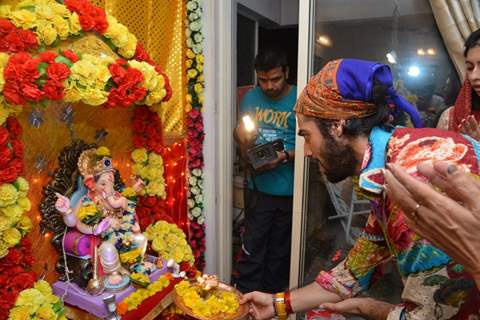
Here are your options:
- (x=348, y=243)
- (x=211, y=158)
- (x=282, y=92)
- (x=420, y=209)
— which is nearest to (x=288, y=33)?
(x=282, y=92)

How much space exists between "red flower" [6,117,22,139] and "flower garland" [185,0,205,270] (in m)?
1.41

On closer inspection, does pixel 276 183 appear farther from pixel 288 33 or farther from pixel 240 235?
pixel 288 33

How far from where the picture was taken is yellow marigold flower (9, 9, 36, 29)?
5.02 feet

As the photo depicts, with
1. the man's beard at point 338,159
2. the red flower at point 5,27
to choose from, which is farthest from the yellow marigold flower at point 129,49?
the man's beard at point 338,159

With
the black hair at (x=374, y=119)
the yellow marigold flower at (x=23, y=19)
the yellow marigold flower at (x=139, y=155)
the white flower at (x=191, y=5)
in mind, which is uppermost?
the white flower at (x=191, y=5)

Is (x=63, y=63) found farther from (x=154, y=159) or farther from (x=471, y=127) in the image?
(x=471, y=127)

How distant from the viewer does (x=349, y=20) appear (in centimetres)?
253

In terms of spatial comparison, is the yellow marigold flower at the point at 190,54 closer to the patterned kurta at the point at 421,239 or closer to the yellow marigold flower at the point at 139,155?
the yellow marigold flower at the point at 139,155

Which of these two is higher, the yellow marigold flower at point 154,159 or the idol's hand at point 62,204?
the yellow marigold flower at point 154,159

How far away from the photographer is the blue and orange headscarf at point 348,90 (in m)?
1.26

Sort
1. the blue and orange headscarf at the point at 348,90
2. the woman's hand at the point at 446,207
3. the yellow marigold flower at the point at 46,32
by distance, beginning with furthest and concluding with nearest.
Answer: the yellow marigold flower at the point at 46,32, the blue and orange headscarf at the point at 348,90, the woman's hand at the point at 446,207

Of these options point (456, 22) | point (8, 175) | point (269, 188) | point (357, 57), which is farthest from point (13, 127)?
point (456, 22)

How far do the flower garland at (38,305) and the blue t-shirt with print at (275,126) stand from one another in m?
1.58

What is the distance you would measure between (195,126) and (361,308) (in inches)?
72.5
